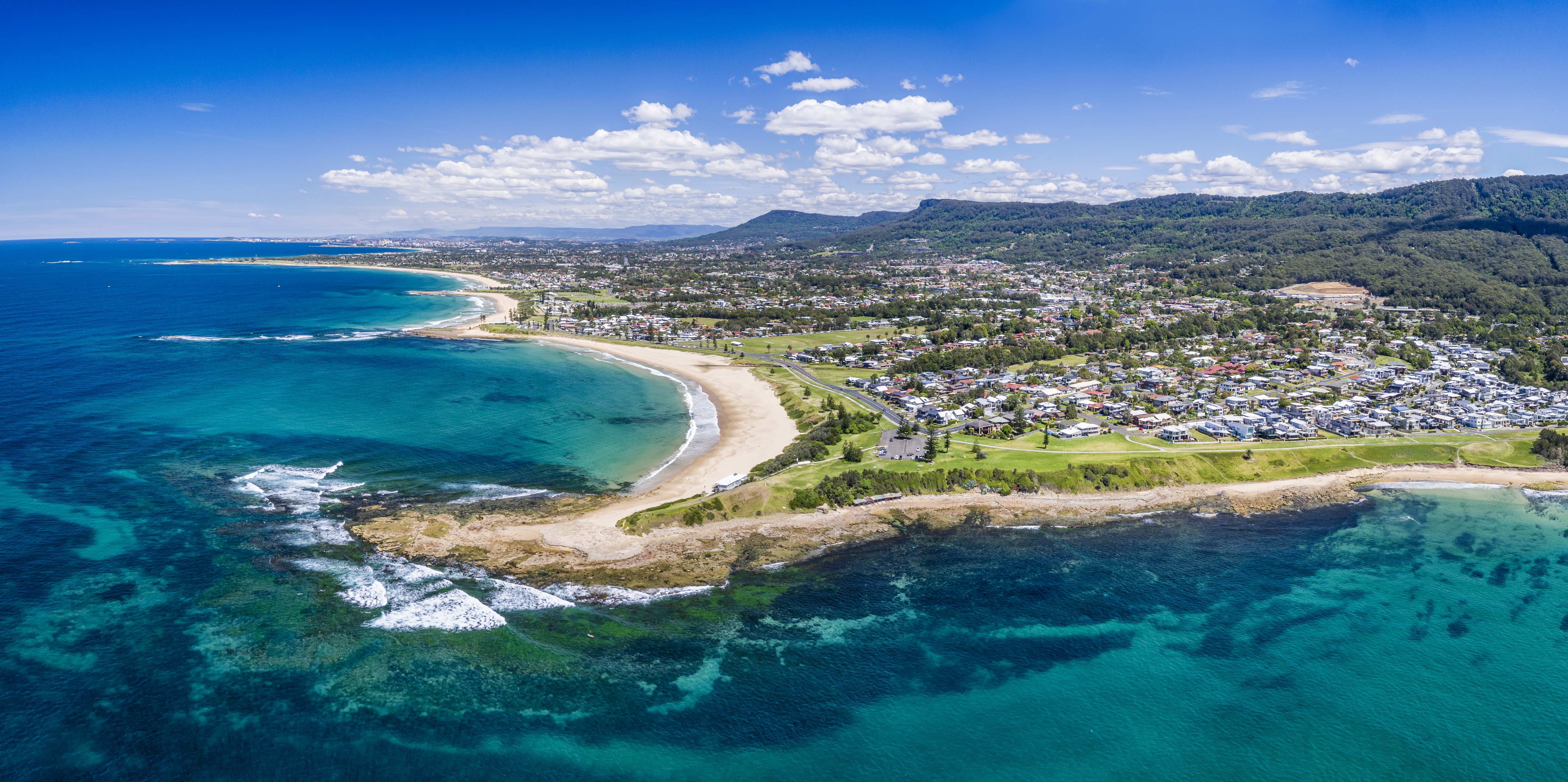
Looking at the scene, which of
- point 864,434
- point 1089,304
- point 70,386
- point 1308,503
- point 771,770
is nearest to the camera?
point 771,770

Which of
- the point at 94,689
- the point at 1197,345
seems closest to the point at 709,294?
the point at 1197,345

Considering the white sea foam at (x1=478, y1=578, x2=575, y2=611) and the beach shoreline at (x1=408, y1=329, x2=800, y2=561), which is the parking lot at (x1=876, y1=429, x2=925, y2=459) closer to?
the beach shoreline at (x1=408, y1=329, x2=800, y2=561)

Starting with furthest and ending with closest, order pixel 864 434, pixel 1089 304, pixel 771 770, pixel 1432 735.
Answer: pixel 1089 304
pixel 864 434
pixel 1432 735
pixel 771 770

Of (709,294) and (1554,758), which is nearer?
(1554,758)

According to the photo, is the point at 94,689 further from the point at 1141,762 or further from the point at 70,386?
the point at 70,386

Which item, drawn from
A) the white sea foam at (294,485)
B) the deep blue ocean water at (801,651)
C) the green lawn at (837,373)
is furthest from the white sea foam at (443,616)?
the green lawn at (837,373)

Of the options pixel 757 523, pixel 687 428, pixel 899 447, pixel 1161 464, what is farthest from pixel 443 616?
pixel 1161 464
